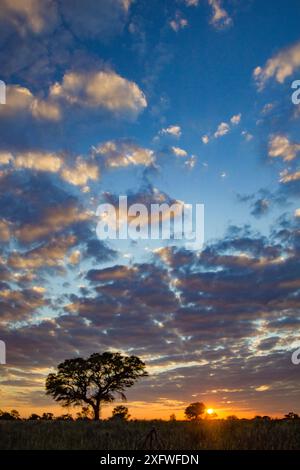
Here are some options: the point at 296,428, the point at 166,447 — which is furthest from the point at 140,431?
the point at 296,428

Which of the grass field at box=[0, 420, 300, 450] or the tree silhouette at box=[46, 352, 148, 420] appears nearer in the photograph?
the grass field at box=[0, 420, 300, 450]

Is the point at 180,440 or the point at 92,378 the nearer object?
the point at 180,440

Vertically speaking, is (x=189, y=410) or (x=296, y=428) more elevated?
(x=296, y=428)

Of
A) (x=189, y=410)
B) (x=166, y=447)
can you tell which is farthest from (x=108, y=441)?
(x=189, y=410)

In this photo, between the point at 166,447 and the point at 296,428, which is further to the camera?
the point at 296,428

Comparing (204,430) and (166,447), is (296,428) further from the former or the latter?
(166,447)

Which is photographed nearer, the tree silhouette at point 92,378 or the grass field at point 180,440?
the grass field at point 180,440
